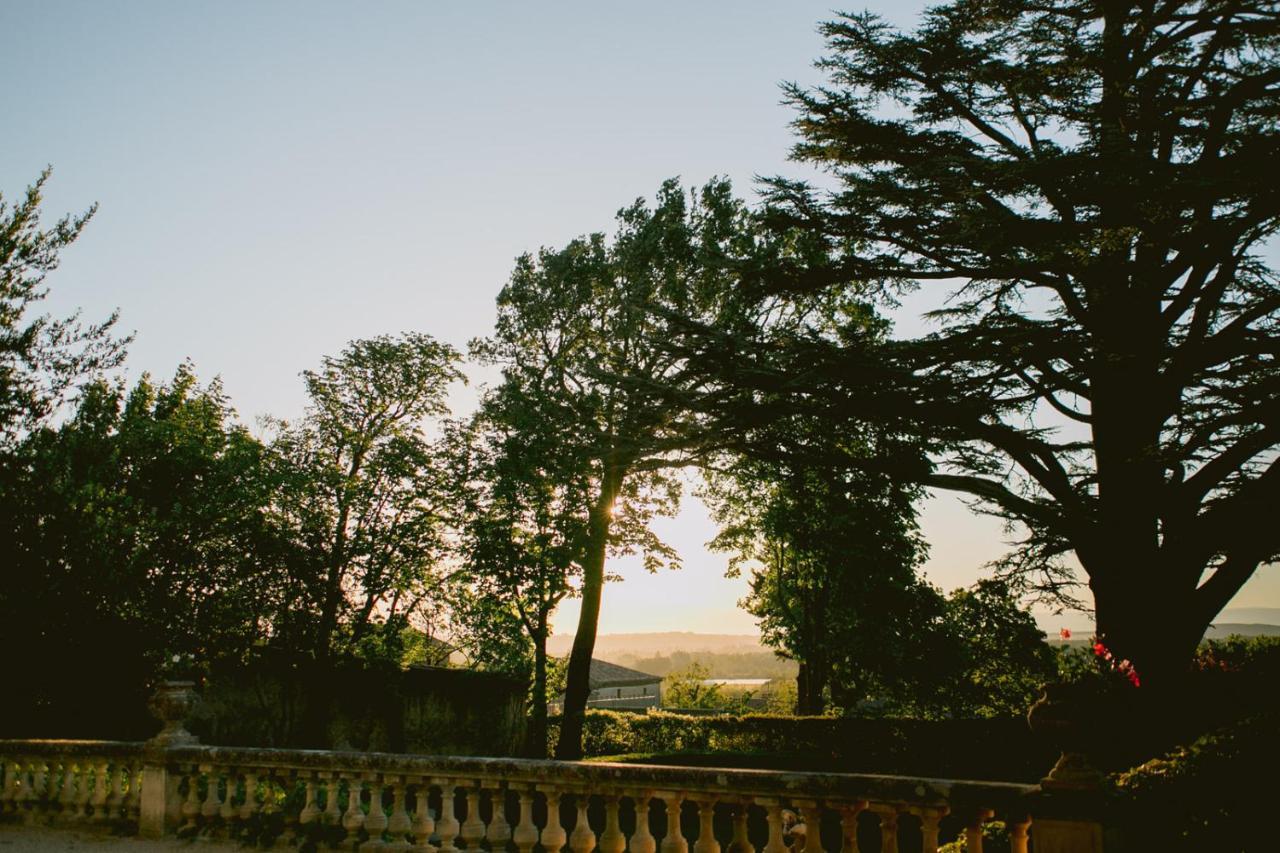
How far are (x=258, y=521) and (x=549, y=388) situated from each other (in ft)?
26.9

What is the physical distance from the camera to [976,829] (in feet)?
16.2

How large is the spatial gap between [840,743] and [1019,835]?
800 inches

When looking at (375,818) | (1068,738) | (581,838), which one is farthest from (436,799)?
(1068,738)

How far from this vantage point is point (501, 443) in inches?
867

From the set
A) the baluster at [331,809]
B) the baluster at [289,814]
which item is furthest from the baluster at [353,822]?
the baluster at [289,814]

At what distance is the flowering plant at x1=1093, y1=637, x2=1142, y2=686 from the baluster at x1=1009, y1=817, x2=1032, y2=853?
22.1ft

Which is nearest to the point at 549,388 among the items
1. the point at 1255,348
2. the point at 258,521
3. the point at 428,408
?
the point at 428,408

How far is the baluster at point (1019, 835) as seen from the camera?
192 inches

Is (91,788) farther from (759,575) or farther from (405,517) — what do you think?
(759,575)

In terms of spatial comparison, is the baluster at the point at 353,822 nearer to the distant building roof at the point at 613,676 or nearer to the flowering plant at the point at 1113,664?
the flowering plant at the point at 1113,664

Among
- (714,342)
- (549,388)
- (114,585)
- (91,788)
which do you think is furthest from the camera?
(549,388)

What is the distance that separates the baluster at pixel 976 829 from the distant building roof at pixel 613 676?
197 feet

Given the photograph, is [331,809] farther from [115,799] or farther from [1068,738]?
[1068,738]

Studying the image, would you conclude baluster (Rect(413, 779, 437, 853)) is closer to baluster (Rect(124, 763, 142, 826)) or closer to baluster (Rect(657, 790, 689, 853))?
baluster (Rect(657, 790, 689, 853))
